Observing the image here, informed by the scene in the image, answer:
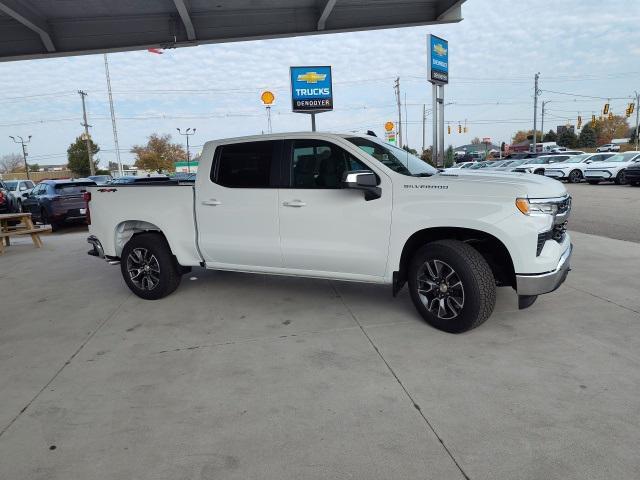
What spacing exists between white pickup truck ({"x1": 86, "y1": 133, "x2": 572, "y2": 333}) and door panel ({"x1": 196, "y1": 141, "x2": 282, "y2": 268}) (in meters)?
0.01

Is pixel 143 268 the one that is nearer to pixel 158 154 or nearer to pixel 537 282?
pixel 537 282

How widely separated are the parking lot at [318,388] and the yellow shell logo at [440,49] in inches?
639

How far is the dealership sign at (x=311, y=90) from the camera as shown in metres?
16.0

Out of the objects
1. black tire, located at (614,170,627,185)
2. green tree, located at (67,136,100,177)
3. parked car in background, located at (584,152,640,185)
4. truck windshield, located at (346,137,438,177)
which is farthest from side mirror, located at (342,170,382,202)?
green tree, located at (67,136,100,177)

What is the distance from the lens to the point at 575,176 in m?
25.0

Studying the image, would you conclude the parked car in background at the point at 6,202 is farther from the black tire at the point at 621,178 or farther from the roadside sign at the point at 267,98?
the black tire at the point at 621,178

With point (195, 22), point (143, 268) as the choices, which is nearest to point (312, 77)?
point (195, 22)

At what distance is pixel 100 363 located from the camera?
3.82m

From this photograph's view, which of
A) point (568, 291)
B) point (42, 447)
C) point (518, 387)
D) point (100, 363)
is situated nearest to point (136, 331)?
point (100, 363)

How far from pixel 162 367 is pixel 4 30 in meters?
9.41

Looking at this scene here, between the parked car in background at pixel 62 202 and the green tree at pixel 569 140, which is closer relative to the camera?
the parked car in background at pixel 62 202

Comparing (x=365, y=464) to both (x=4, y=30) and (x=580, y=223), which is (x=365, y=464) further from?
(x=4, y=30)

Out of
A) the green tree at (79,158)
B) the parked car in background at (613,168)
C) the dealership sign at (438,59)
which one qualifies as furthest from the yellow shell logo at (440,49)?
the green tree at (79,158)

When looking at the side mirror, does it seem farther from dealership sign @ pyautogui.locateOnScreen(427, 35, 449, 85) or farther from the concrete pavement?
dealership sign @ pyautogui.locateOnScreen(427, 35, 449, 85)
